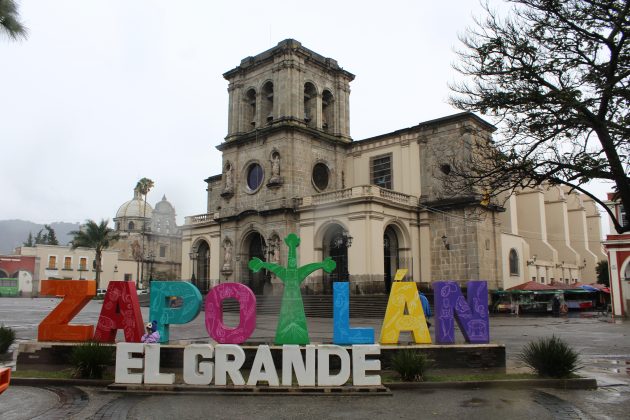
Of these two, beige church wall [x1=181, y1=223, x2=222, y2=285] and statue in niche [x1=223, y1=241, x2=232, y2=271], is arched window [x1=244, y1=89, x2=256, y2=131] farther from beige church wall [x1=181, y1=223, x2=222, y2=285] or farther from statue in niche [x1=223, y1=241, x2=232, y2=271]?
statue in niche [x1=223, y1=241, x2=232, y2=271]

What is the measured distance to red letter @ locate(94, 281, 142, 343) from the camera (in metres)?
11.4

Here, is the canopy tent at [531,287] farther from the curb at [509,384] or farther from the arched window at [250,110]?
the curb at [509,384]

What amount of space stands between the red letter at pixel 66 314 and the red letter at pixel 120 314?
37cm

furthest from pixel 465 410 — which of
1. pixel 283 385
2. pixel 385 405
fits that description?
pixel 283 385

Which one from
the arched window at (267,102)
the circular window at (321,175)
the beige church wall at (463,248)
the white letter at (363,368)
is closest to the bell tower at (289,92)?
the arched window at (267,102)

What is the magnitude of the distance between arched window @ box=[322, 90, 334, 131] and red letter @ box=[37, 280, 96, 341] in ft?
97.7

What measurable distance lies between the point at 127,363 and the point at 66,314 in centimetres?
330

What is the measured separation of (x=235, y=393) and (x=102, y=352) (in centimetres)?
304

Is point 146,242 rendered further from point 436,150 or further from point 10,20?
point 10,20

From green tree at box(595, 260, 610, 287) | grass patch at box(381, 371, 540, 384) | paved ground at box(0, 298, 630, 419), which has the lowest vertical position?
paved ground at box(0, 298, 630, 419)

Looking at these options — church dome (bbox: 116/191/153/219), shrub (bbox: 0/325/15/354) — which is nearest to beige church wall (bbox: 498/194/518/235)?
shrub (bbox: 0/325/15/354)

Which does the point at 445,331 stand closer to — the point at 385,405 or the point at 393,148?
the point at 385,405

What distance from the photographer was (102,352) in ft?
33.5

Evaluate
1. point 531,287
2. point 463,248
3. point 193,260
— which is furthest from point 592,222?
point 193,260
